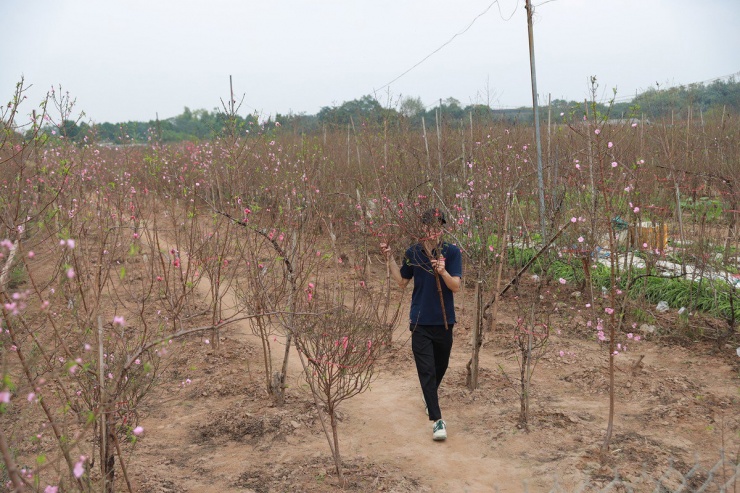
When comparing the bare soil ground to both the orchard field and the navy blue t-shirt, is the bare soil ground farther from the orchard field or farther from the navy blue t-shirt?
the navy blue t-shirt

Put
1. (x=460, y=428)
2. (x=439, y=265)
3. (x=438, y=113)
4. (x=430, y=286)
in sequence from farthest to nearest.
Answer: (x=438, y=113) → (x=460, y=428) → (x=430, y=286) → (x=439, y=265)

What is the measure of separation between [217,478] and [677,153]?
9581 millimetres

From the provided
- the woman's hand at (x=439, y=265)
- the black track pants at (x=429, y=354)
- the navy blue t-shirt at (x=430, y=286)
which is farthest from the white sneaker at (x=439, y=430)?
the woman's hand at (x=439, y=265)

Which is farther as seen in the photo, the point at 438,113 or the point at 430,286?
the point at 438,113

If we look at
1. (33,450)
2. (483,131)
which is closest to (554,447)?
(33,450)

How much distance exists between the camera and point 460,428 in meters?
5.33

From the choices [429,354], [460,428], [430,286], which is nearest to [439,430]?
[460,428]

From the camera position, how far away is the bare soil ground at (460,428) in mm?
4465

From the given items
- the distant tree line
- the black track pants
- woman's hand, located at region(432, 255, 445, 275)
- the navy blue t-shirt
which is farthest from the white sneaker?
the distant tree line

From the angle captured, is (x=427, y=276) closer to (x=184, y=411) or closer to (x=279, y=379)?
(x=279, y=379)

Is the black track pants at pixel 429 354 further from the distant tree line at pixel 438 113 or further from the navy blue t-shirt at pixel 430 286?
the distant tree line at pixel 438 113

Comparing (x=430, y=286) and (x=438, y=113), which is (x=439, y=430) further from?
(x=438, y=113)

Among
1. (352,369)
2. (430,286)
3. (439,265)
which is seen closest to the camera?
(352,369)

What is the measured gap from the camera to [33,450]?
199 inches
